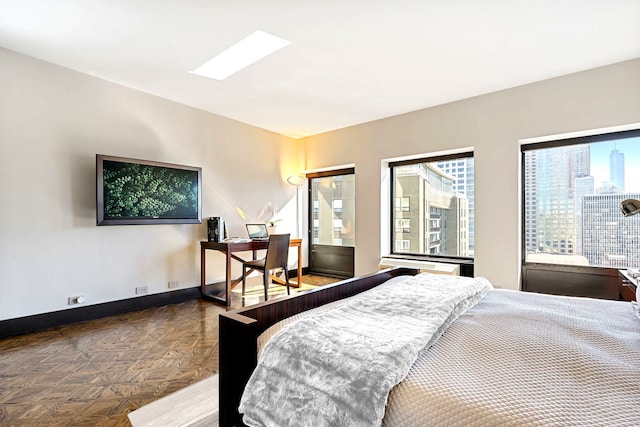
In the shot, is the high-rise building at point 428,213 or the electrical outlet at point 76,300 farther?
the high-rise building at point 428,213

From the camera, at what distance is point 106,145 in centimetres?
361

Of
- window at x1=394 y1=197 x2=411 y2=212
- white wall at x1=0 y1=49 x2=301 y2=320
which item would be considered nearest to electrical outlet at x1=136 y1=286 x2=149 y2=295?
white wall at x1=0 y1=49 x2=301 y2=320

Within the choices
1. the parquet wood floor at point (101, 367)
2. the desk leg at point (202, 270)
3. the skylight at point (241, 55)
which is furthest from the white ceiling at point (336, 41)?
the parquet wood floor at point (101, 367)

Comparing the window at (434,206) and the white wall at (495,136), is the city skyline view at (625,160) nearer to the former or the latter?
the white wall at (495,136)

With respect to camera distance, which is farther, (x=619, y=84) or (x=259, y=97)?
(x=259, y=97)

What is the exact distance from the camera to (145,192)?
3734mm

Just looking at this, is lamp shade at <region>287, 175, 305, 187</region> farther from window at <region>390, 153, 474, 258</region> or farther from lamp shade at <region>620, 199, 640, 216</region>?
lamp shade at <region>620, 199, 640, 216</region>

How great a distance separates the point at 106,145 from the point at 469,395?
4116mm

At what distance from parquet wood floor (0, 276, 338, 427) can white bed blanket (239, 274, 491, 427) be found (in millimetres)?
1114

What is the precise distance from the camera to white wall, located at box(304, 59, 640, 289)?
3232 millimetres

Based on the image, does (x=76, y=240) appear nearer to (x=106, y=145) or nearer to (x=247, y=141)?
(x=106, y=145)

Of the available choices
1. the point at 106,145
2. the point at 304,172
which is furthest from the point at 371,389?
the point at 304,172

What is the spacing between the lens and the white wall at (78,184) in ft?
9.86

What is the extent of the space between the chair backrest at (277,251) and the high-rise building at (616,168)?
12.2ft
